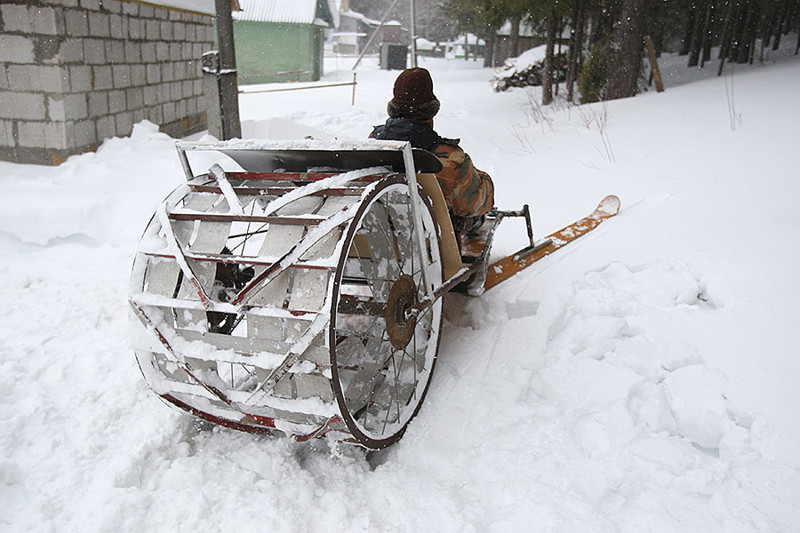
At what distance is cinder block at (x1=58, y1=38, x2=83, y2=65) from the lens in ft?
22.2

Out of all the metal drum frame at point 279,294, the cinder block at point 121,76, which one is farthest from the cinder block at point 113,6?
the metal drum frame at point 279,294

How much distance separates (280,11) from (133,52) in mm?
20809

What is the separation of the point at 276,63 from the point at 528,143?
2164 centimetres

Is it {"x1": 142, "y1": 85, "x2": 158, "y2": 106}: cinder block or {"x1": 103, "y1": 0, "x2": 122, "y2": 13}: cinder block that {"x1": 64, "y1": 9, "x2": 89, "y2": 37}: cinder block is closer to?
{"x1": 103, "y1": 0, "x2": 122, "y2": 13}: cinder block

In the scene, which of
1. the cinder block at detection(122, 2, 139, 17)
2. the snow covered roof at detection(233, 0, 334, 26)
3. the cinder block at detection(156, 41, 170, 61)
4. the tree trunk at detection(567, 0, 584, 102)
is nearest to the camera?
the cinder block at detection(122, 2, 139, 17)

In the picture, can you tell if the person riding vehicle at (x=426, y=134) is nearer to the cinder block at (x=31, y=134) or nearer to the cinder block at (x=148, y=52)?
the cinder block at (x=31, y=134)

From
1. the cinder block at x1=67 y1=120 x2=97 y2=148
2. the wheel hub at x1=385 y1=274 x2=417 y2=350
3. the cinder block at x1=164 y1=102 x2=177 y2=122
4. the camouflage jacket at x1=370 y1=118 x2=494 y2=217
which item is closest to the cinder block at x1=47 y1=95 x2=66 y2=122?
the cinder block at x1=67 y1=120 x2=97 y2=148

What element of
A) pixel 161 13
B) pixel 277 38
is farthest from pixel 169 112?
pixel 277 38

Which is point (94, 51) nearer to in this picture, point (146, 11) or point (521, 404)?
point (146, 11)

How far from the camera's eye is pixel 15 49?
6.68 metres

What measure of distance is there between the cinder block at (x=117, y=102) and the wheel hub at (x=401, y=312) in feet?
22.7

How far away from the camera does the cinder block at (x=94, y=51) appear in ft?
23.5

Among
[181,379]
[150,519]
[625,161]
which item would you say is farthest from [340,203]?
[625,161]

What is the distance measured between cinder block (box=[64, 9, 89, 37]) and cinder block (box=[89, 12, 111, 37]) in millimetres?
→ 98
